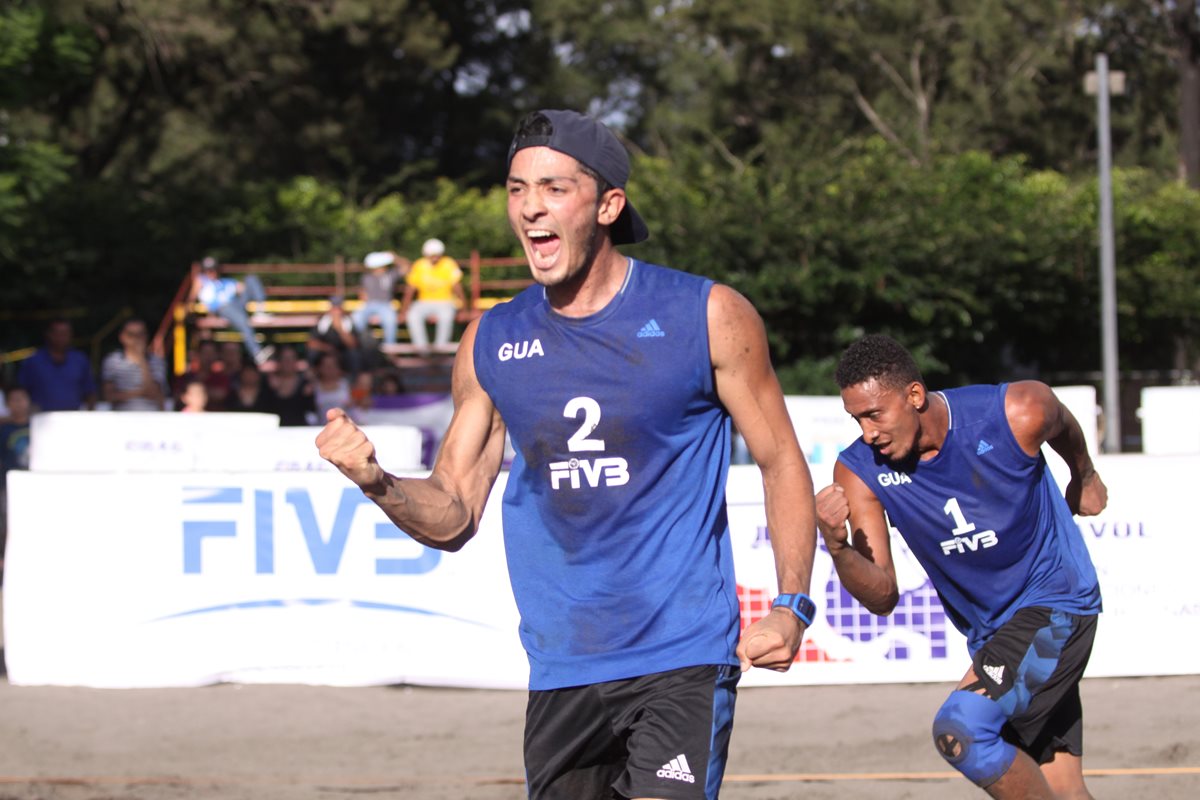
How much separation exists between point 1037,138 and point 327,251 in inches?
931

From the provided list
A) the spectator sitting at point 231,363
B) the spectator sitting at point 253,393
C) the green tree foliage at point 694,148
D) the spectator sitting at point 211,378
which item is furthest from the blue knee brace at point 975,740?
the green tree foliage at point 694,148

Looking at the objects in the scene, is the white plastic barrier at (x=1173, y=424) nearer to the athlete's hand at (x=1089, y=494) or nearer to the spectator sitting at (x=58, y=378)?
the athlete's hand at (x=1089, y=494)

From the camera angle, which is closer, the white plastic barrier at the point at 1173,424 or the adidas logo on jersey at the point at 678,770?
the adidas logo on jersey at the point at 678,770

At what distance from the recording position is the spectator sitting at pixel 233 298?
2061 centimetres

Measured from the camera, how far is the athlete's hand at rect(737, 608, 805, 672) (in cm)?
340

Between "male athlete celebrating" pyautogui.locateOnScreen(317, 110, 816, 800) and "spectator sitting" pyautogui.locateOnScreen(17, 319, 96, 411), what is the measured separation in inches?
449

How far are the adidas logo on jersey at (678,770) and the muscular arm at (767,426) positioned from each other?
419 mm

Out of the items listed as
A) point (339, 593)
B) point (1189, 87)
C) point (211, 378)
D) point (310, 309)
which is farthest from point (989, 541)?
point (1189, 87)

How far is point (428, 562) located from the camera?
9211 millimetres

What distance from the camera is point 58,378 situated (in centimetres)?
1437

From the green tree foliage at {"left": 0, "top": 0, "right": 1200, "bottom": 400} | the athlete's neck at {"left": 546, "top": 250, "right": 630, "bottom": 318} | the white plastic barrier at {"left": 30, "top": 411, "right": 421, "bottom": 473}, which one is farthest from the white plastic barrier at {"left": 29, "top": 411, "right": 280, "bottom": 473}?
the green tree foliage at {"left": 0, "top": 0, "right": 1200, "bottom": 400}

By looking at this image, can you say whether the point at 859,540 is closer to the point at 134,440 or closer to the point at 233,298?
the point at 134,440

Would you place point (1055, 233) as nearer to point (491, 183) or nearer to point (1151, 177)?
point (1151, 177)

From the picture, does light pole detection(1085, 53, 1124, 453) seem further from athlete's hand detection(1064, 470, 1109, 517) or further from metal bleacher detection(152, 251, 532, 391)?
athlete's hand detection(1064, 470, 1109, 517)
